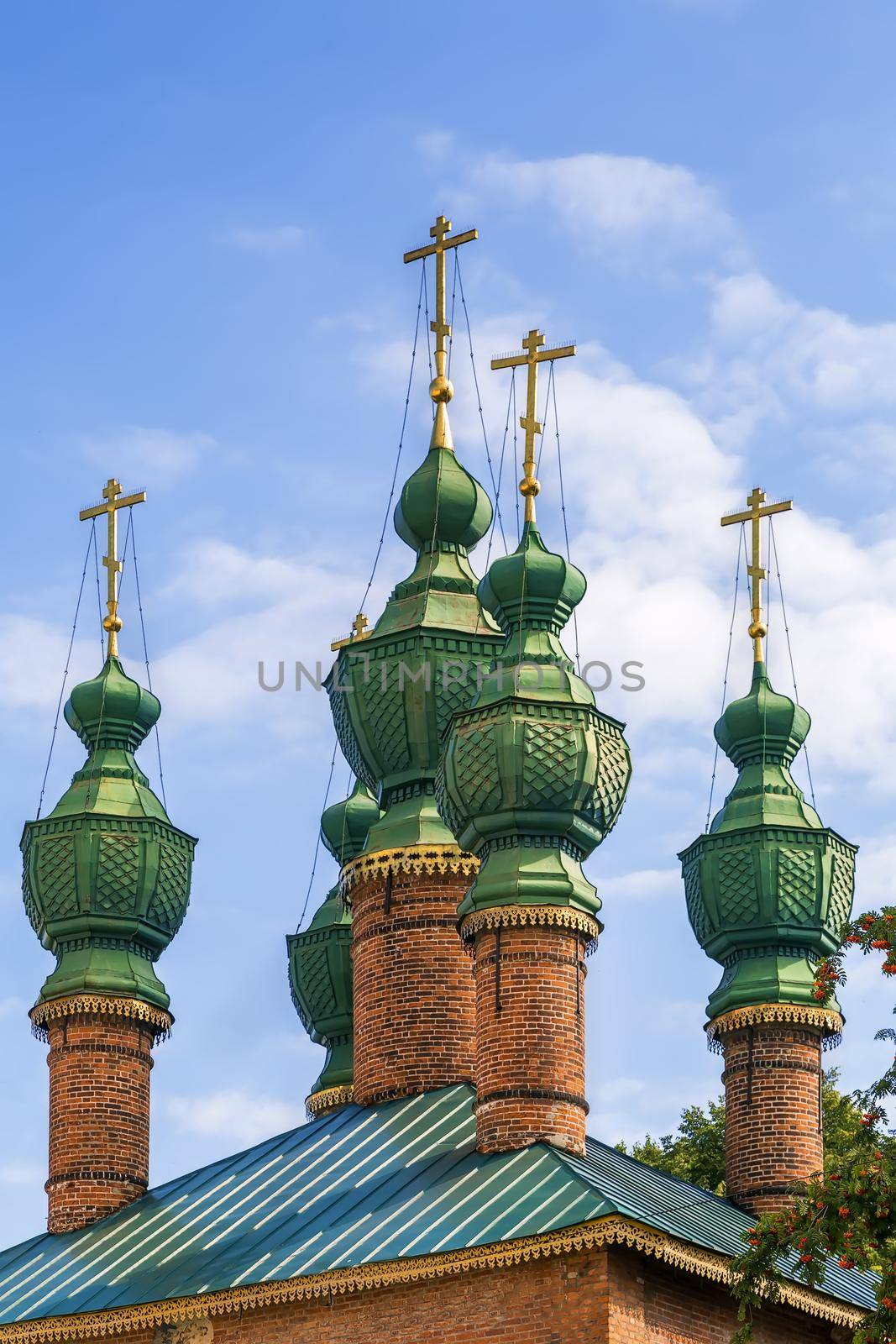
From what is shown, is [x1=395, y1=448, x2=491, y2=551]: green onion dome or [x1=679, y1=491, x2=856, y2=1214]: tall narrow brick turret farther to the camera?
[x1=395, y1=448, x2=491, y2=551]: green onion dome

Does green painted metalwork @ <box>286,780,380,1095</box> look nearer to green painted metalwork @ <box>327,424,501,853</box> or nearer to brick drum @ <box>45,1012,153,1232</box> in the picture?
green painted metalwork @ <box>327,424,501,853</box>

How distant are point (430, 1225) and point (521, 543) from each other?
6.78 metres

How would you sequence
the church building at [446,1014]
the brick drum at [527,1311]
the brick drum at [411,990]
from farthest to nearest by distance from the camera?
the brick drum at [411,990] < the church building at [446,1014] < the brick drum at [527,1311]

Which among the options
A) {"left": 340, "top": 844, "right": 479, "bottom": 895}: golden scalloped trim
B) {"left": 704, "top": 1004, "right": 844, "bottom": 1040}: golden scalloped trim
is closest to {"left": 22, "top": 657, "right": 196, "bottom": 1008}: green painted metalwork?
{"left": 340, "top": 844, "right": 479, "bottom": 895}: golden scalloped trim

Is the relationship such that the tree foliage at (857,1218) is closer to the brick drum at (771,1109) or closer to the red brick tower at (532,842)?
the red brick tower at (532,842)

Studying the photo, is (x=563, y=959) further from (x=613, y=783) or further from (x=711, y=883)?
(x=711, y=883)

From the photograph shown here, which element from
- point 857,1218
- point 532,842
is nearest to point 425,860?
point 532,842

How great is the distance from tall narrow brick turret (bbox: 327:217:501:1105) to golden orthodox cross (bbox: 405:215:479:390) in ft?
0.06

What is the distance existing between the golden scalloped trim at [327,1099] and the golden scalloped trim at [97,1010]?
2.95m

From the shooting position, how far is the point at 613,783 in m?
28.1

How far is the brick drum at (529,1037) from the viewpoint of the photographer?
26.7m

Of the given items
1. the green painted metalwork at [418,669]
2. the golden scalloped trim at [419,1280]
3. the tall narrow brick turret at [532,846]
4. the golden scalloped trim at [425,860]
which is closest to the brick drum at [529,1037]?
the tall narrow brick turret at [532,846]

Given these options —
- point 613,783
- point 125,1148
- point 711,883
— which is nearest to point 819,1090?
point 711,883

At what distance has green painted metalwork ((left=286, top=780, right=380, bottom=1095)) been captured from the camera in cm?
3378
